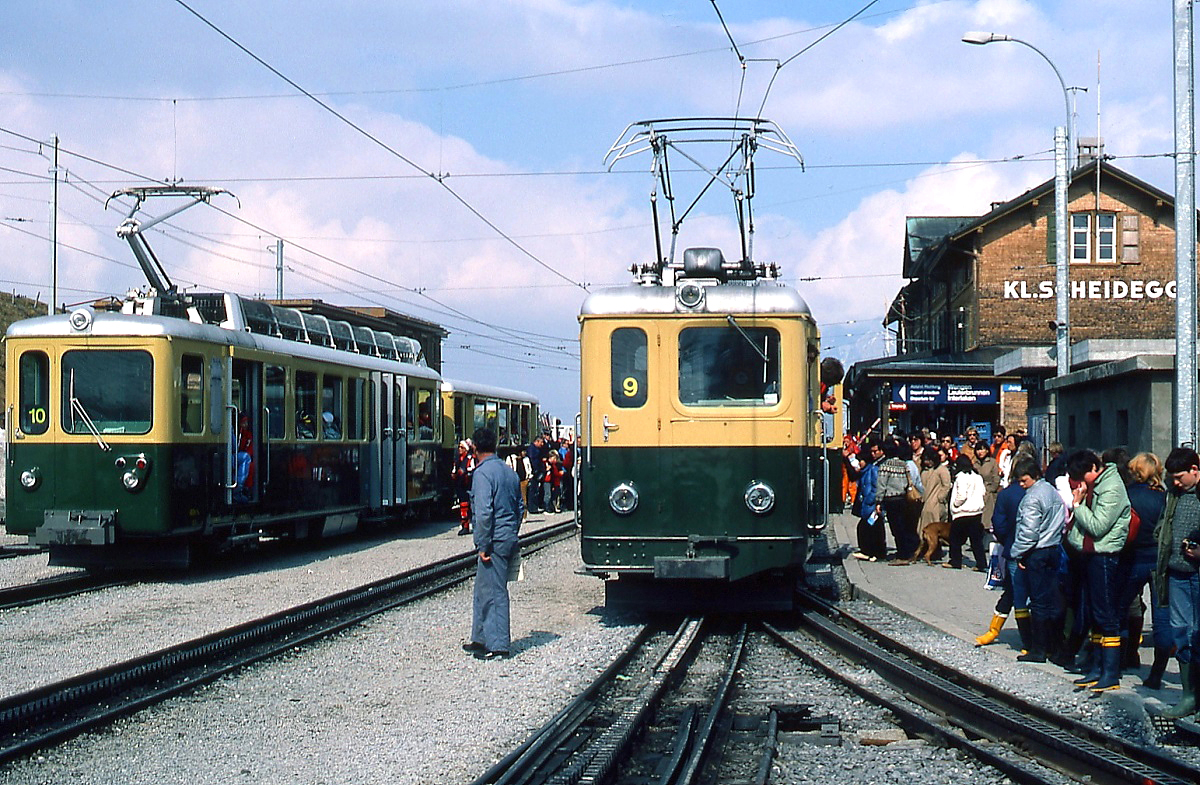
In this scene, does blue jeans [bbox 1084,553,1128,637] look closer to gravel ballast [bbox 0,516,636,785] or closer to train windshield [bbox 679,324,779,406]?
gravel ballast [bbox 0,516,636,785]

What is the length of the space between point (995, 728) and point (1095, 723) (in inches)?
25.9

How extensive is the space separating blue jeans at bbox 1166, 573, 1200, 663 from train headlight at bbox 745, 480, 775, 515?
157 inches

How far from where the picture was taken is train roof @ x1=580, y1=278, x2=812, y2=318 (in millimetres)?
12117

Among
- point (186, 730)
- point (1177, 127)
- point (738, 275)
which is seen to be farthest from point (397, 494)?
point (186, 730)

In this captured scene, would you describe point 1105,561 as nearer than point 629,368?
Yes

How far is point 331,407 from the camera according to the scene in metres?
19.7

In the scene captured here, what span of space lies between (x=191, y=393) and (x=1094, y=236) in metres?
32.5

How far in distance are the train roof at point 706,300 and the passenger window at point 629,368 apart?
0.21 m

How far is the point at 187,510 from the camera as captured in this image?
1574 cm

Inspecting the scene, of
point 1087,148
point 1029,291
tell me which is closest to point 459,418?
point 1029,291

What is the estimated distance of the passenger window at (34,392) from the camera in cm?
1560

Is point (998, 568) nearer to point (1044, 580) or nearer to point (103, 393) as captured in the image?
point (1044, 580)

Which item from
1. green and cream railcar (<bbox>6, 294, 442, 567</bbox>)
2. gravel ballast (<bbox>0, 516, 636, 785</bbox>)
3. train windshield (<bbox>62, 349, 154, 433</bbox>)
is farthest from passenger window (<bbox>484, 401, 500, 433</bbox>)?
gravel ballast (<bbox>0, 516, 636, 785</bbox>)

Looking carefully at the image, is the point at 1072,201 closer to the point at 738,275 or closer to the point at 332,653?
the point at 738,275
